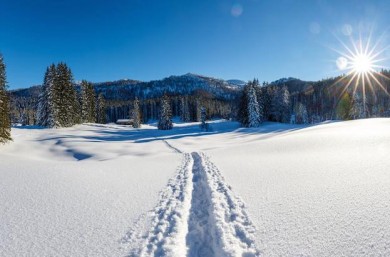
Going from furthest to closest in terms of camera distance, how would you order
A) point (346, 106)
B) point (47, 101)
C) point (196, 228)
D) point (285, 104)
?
point (285, 104)
point (346, 106)
point (47, 101)
point (196, 228)

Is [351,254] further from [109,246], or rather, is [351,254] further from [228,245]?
[109,246]

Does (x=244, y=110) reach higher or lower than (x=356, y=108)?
lower

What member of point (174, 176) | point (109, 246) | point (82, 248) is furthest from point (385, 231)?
point (174, 176)

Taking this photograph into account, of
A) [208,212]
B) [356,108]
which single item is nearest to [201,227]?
[208,212]

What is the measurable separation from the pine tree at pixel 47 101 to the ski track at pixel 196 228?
145 ft

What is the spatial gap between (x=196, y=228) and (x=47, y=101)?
159ft

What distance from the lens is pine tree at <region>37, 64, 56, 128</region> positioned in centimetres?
4525

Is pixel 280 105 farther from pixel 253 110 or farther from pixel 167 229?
pixel 167 229

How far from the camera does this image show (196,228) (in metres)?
5.94

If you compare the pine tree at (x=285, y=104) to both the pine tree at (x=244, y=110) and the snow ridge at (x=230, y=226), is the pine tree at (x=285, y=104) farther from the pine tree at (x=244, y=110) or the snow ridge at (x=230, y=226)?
the snow ridge at (x=230, y=226)

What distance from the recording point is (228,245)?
487cm

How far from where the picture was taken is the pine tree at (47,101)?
45250 mm

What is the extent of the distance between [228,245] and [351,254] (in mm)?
2059

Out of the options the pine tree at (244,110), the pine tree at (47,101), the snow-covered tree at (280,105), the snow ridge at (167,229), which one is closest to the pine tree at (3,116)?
the pine tree at (47,101)
